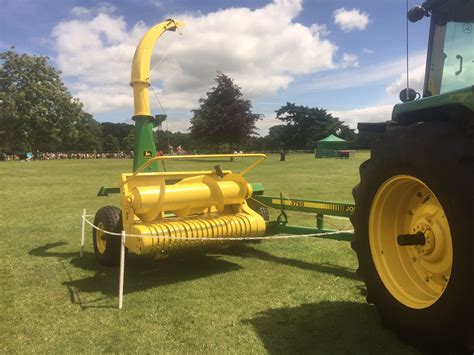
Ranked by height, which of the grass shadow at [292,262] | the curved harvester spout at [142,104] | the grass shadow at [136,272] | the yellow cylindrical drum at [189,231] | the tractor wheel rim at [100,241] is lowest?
the grass shadow at [136,272]

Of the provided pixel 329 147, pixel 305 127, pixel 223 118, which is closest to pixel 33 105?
pixel 223 118

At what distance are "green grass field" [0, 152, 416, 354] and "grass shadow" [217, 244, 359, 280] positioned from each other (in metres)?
0.01

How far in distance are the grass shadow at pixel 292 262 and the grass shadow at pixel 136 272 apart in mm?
393

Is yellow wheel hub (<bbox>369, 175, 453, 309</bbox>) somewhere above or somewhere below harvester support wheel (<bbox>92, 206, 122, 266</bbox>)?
above

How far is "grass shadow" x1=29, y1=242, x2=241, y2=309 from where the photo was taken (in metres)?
4.48

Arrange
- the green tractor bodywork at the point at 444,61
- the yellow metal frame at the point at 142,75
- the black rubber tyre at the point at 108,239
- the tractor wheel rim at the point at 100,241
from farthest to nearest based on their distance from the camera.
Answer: the yellow metal frame at the point at 142,75 < the tractor wheel rim at the point at 100,241 < the black rubber tyre at the point at 108,239 < the green tractor bodywork at the point at 444,61

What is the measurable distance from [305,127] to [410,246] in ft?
242

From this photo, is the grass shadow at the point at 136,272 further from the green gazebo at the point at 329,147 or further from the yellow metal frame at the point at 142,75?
the green gazebo at the point at 329,147

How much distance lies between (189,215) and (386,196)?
113 inches

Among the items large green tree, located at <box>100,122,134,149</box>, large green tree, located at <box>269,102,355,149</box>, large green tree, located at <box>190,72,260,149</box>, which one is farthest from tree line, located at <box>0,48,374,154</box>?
large green tree, located at <box>100,122,134,149</box>

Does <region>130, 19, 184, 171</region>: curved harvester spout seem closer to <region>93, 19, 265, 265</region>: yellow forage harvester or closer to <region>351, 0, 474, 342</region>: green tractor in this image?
<region>93, 19, 265, 265</region>: yellow forage harvester

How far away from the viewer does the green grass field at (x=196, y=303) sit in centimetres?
316

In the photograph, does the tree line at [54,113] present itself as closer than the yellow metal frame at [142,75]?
No

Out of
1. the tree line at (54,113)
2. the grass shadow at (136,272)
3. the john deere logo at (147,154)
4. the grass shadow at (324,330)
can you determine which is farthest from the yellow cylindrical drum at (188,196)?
the tree line at (54,113)
